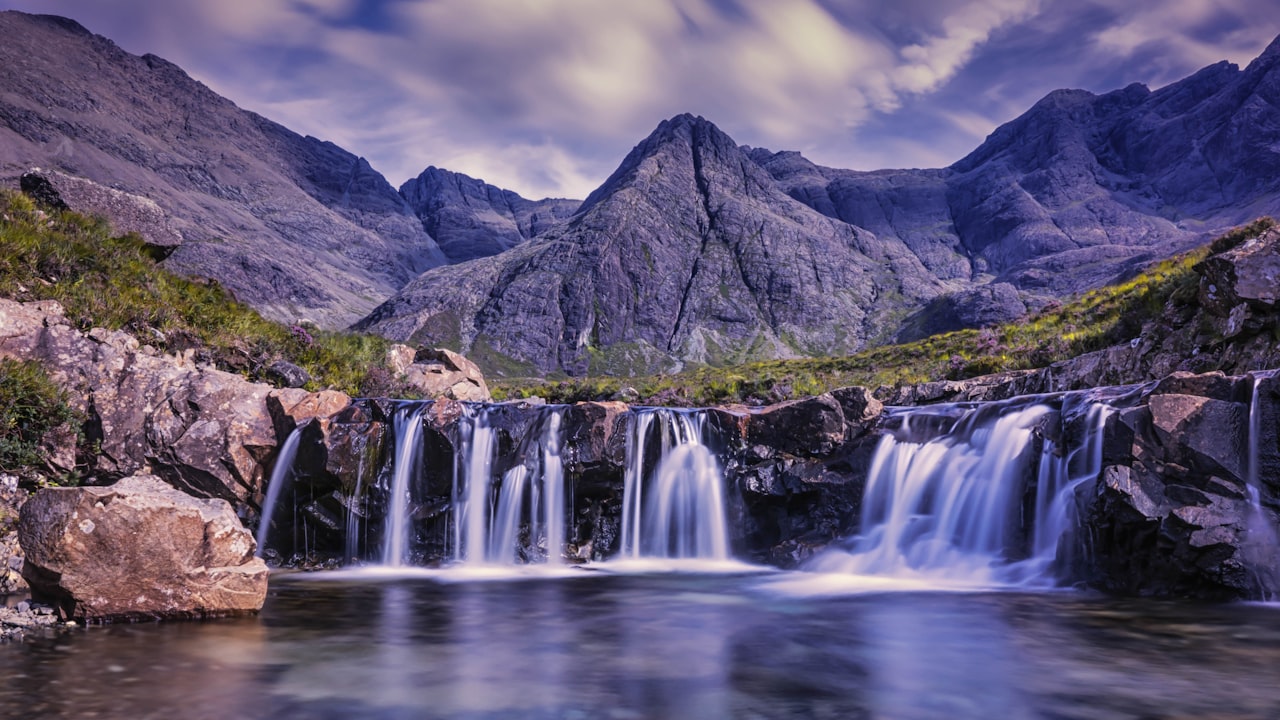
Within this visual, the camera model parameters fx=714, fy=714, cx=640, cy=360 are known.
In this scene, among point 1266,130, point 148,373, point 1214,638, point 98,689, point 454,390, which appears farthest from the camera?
point 1266,130

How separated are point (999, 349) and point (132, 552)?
3344 centimetres

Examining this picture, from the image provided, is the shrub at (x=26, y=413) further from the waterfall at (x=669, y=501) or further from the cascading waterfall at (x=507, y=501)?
the waterfall at (x=669, y=501)

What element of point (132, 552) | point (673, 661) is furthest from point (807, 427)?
point (132, 552)

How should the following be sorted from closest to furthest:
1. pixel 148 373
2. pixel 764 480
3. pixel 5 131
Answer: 1. pixel 148 373
2. pixel 764 480
3. pixel 5 131

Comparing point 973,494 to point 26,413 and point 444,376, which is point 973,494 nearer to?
point 26,413

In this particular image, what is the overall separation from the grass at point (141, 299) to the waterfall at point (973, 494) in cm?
1611

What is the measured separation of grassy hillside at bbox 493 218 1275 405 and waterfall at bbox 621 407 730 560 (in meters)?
14.4

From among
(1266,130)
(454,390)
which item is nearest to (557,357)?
(454,390)

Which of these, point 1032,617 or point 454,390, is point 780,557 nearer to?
point 1032,617

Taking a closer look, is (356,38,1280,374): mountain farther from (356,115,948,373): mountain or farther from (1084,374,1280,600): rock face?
(1084,374,1280,600): rock face

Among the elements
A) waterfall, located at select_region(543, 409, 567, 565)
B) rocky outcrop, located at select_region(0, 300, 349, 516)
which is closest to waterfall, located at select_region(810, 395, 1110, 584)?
waterfall, located at select_region(543, 409, 567, 565)

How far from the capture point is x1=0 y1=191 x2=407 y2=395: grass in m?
16.8

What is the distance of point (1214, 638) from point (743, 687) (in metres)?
6.59

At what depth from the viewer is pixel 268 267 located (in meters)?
178
